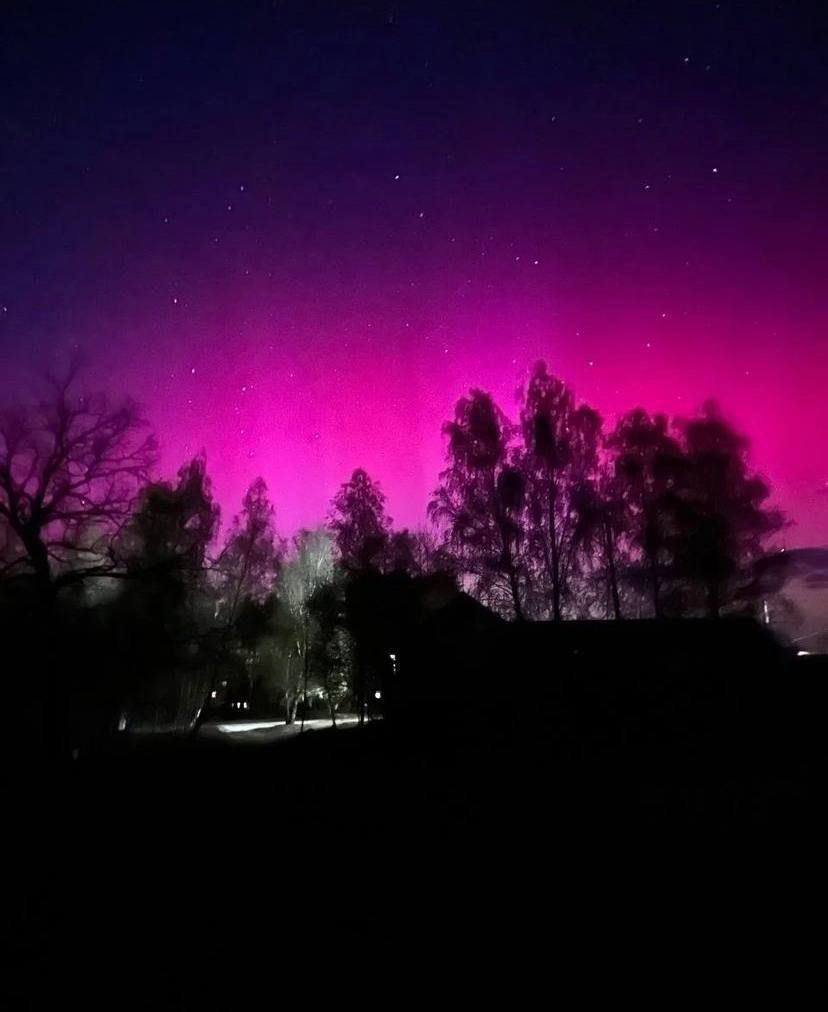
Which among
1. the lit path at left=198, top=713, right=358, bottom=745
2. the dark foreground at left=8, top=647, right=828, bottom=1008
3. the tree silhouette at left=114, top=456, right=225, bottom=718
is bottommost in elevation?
the dark foreground at left=8, top=647, right=828, bottom=1008

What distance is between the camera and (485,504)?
106ft

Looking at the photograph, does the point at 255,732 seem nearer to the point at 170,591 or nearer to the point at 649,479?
the point at 170,591

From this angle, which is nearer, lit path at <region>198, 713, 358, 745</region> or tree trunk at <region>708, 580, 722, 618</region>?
tree trunk at <region>708, 580, 722, 618</region>

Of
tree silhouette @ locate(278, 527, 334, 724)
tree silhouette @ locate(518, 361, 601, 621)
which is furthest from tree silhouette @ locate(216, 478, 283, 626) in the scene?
tree silhouette @ locate(518, 361, 601, 621)

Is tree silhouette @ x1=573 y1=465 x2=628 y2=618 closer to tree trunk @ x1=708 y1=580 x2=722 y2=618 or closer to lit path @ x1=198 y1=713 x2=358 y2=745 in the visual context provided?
tree trunk @ x1=708 y1=580 x2=722 y2=618

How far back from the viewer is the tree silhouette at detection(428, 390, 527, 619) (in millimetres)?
32094

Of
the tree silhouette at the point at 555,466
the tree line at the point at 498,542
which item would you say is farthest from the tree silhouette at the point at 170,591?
the tree silhouette at the point at 555,466

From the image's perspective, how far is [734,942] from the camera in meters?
6.04

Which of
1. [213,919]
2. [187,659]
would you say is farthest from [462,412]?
[213,919]

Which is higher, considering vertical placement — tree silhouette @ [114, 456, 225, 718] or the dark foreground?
tree silhouette @ [114, 456, 225, 718]

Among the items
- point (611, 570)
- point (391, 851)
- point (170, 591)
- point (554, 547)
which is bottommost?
point (391, 851)

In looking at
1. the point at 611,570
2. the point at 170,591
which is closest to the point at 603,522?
the point at 611,570

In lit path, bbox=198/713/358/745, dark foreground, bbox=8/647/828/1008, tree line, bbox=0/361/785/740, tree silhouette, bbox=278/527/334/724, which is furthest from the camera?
tree silhouette, bbox=278/527/334/724

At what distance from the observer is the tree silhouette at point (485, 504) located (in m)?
32.1
